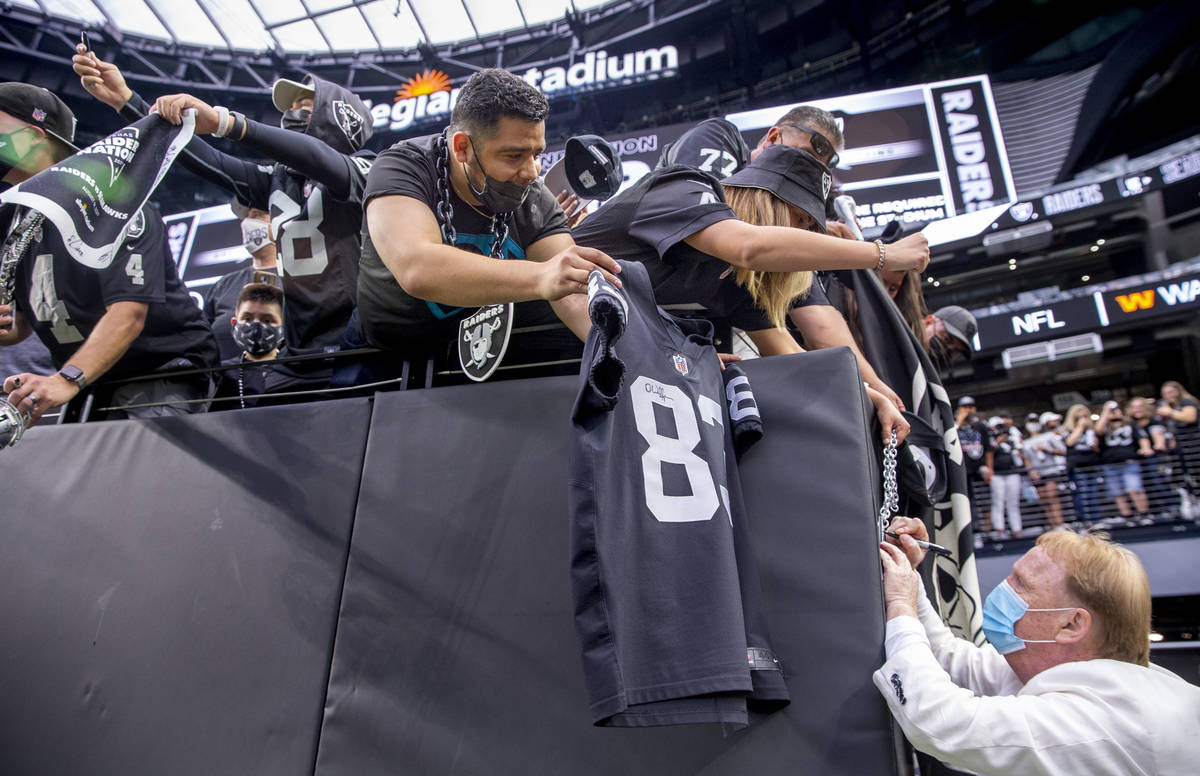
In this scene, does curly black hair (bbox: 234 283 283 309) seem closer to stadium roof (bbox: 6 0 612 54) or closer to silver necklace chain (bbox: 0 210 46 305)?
silver necklace chain (bbox: 0 210 46 305)

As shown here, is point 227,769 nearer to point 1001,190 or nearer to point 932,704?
point 932,704

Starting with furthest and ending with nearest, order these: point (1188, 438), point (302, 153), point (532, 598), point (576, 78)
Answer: point (576, 78)
point (1188, 438)
point (302, 153)
point (532, 598)

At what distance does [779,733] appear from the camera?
4.81ft

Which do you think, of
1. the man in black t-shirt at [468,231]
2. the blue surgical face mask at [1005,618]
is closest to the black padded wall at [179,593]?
the man in black t-shirt at [468,231]

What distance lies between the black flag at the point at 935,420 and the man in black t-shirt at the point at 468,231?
128cm

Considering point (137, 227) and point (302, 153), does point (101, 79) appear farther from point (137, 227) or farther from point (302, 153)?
point (302, 153)

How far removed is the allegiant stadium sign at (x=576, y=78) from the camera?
1527cm

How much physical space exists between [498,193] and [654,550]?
3.78 feet

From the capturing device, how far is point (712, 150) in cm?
279

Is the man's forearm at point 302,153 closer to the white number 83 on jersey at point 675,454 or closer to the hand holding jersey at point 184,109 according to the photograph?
the hand holding jersey at point 184,109

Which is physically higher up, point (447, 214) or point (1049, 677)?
point (447, 214)

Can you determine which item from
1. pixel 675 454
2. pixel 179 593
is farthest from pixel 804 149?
pixel 179 593

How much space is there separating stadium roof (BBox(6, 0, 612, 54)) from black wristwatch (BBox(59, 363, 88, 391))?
585 inches

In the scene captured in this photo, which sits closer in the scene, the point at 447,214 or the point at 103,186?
the point at 447,214
